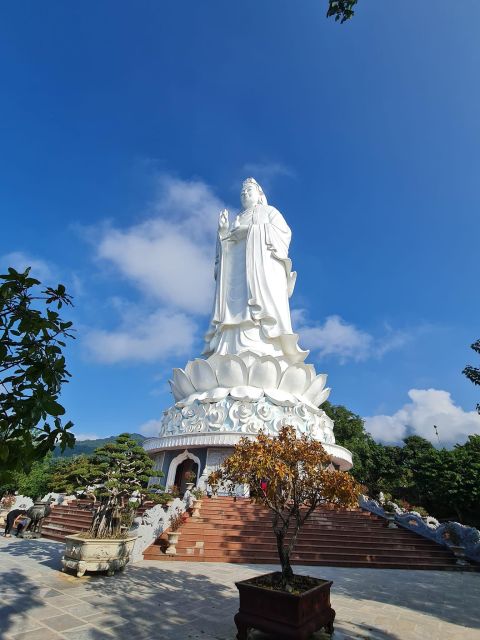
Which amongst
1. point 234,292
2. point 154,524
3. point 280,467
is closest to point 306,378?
point 234,292

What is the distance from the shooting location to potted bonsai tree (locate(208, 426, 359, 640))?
394 cm

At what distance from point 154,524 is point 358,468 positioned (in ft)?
70.7

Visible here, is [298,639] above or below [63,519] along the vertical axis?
below

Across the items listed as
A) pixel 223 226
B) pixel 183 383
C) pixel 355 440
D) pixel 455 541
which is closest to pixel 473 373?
pixel 455 541

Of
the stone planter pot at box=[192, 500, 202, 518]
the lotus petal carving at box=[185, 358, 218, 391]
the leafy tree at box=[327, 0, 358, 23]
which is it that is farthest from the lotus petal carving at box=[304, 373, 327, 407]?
the leafy tree at box=[327, 0, 358, 23]

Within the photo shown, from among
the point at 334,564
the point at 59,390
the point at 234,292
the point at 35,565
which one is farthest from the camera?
the point at 234,292

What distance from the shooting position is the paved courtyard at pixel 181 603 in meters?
4.36

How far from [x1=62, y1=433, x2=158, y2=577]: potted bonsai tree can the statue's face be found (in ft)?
62.1

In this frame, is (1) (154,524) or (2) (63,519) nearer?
(1) (154,524)

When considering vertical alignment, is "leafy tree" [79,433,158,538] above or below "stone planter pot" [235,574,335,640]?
above

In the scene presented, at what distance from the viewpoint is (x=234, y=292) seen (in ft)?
73.5

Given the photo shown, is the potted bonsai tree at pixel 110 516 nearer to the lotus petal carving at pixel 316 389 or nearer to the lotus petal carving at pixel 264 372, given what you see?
the lotus petal carving at pixel 264 372

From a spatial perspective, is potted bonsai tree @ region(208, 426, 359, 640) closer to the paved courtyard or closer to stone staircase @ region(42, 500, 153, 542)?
the paved courtyard

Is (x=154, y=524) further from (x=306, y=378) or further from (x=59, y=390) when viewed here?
(x=306, y=378)
